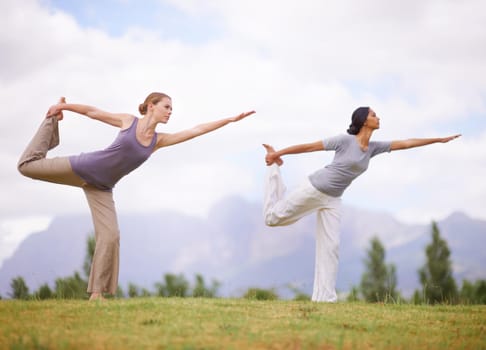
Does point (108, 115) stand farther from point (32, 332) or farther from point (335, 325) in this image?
point (335, 325)

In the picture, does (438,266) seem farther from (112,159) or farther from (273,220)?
(112,159)

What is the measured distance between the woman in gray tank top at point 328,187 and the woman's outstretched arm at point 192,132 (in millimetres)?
1070

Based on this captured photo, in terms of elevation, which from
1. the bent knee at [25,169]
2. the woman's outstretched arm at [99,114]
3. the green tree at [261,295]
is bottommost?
the green tree at [261,295]

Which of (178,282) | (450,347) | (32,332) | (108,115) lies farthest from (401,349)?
(178,282)

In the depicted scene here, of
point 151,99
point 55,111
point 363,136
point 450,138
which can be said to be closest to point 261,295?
point 363,136

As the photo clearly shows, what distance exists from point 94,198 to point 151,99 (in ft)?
5.45

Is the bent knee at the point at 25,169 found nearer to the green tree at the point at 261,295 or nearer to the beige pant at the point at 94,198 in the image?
the beige pant at the point at 94,198

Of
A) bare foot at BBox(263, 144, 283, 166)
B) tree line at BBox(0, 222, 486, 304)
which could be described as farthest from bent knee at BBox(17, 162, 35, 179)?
tree line at BBox(0, 222, 486, 304)

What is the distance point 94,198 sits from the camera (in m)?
9.11

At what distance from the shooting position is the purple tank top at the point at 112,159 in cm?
878

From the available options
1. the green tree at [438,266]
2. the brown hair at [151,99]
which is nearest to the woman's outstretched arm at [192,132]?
the brown hair at [151,99]

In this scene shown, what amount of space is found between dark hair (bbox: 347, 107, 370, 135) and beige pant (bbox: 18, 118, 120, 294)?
151 inches

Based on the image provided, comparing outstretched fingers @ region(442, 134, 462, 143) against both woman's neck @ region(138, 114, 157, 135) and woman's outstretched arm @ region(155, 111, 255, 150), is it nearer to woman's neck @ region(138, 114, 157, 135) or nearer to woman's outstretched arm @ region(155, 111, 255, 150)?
woman's outstretched arm @ region(155, 111, 255, 150)

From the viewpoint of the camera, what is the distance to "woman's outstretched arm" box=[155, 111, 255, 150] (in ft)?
30.0
